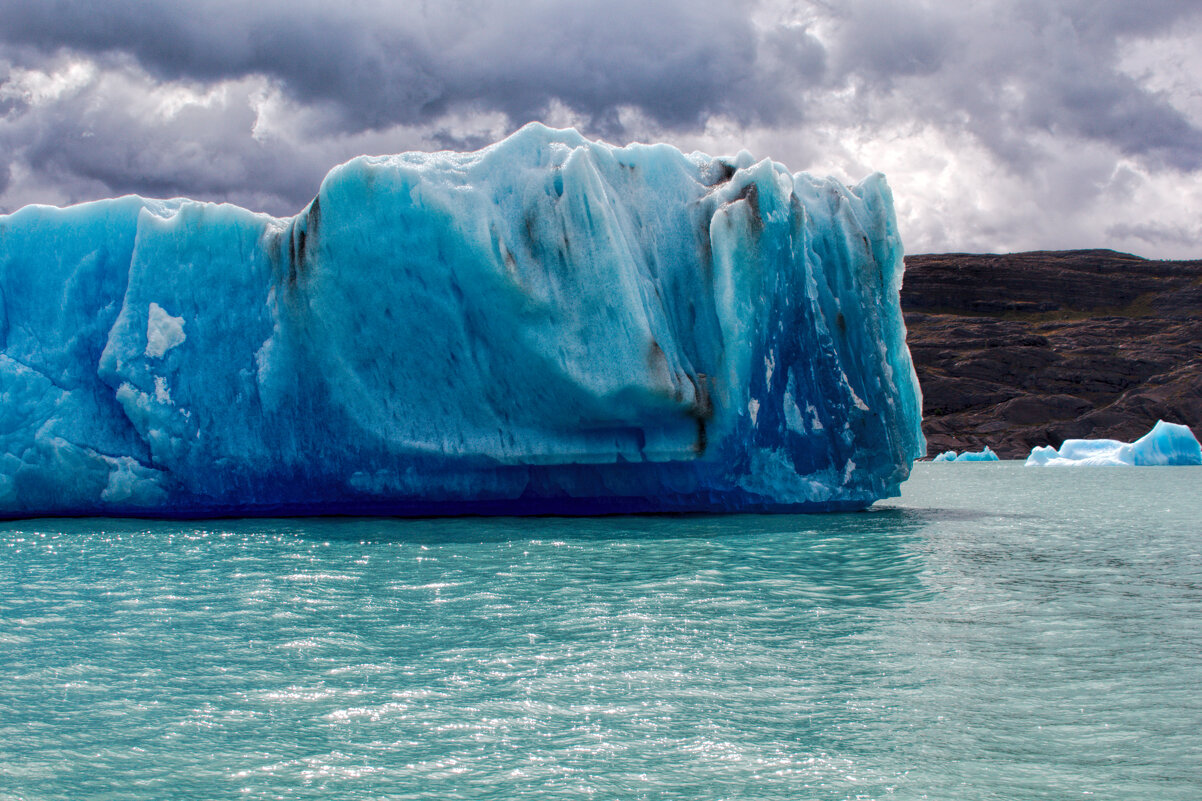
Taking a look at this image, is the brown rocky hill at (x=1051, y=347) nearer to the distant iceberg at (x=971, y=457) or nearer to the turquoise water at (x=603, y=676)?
the distant iceberg at (x=971, y=457)

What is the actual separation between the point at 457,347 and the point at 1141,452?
120 feet

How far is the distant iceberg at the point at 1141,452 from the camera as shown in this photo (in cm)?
3775

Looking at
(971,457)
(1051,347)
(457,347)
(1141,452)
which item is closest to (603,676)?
(457,347)

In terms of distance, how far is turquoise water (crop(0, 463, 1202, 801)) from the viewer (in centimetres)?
320

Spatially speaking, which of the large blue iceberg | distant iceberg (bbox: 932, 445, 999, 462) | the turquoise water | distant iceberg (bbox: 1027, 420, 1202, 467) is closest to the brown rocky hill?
distant iceberg (bbox: 932, 445, 999, 462)

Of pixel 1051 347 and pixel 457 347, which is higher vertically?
pixel 1051 347

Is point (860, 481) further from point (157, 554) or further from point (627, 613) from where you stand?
point (157, 554)

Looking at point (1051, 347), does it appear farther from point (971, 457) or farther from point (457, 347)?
point (457, 347)

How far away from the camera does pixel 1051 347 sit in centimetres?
7906

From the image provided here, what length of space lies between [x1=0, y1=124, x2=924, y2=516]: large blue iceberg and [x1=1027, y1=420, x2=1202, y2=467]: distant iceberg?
29.3 m

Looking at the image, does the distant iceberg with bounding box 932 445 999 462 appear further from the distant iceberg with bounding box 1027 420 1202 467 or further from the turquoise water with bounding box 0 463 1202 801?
the turquoise water with bounding box 0 463 1202 801

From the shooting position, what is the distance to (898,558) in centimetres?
830

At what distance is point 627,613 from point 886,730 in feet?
7.74

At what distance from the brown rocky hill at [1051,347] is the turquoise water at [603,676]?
2589 inches
